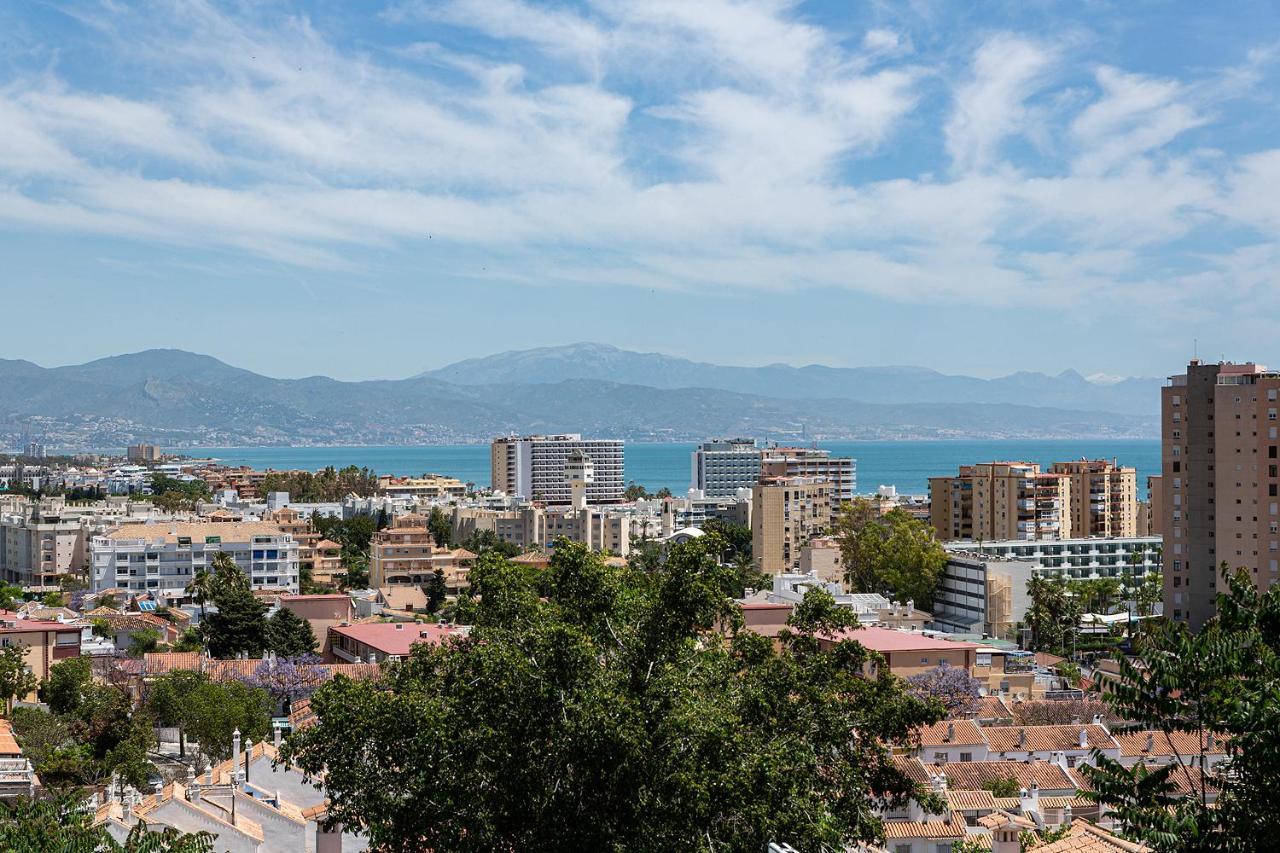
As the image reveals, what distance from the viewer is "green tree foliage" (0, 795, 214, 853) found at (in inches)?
422

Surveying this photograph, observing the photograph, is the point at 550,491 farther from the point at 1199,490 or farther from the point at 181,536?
the point at 1199,490

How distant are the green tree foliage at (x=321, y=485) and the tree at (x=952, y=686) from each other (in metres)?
92.2

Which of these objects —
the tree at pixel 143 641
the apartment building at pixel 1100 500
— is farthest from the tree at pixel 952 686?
the apartment building at pixel 1100 500

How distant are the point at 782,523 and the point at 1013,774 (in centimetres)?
5413

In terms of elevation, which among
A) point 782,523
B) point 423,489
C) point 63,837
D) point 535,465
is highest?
point 63,837

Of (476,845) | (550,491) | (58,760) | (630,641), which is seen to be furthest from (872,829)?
(550,491)

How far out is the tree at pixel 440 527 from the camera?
9838cm

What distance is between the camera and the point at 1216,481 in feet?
181

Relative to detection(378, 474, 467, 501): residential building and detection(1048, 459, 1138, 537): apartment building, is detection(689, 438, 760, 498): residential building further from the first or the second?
detection(1048, 459, 1138, 537): apartment building

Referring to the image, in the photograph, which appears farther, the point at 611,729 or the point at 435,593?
the point at 435,593

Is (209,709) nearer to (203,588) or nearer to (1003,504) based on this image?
(203,588)

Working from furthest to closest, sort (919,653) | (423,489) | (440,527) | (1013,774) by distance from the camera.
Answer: (423,489)
(440,527)
(919,653)
(1013,774)

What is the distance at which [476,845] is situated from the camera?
37.1 feet

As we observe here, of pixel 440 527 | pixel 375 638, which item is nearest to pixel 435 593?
pixel 375 638
